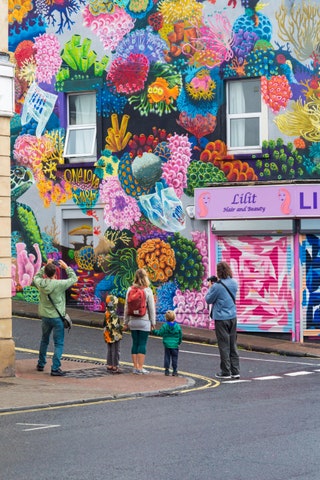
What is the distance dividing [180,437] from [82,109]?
17688 mm

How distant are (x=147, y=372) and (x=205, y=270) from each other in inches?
320

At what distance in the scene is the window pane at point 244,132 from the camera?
84.4 ft

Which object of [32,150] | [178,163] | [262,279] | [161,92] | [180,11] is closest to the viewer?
[262,279]

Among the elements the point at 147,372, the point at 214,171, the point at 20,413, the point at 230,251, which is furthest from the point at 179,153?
the point at 20,413

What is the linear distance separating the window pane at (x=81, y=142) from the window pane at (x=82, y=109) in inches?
8.9

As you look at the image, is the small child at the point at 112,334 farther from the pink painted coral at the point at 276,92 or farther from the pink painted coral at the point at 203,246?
the pink painted coral at the point at 276,92

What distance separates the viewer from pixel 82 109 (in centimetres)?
2803

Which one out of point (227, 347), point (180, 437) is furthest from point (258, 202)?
point (180, 437)

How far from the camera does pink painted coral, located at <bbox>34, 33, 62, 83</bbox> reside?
28.1m

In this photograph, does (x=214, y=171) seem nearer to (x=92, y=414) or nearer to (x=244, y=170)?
(x=244, y=170)

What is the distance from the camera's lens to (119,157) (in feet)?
88.8

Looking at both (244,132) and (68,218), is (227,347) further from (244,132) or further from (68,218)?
(68,218)

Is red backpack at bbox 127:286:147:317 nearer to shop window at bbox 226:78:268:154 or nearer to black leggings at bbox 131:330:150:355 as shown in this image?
black leggings at bbox 131:330:150:355

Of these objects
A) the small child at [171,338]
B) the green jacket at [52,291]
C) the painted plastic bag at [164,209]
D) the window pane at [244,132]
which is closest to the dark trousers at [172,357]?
the small child at [171,338]
